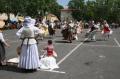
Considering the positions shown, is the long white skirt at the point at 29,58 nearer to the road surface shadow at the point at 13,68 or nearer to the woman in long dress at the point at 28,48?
the woman in long dress at the point at 28,48

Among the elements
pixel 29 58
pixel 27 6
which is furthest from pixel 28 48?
pixel 27 6

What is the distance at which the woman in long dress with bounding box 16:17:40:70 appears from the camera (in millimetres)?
12336

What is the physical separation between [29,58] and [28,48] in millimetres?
350

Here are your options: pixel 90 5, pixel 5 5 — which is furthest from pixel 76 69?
pixel 90 5

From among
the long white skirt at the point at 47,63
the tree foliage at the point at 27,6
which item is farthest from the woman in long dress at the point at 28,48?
the tree foliage at the point at 27,6

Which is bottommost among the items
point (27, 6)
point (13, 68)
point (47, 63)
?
point (27, 6)

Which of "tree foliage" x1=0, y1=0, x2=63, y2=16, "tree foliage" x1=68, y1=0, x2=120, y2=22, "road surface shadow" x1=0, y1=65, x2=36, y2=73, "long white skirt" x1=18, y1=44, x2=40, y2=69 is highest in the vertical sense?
"long white skirt" x1=18, y1=44, x2=40, y2=69

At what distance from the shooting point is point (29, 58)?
12312mm

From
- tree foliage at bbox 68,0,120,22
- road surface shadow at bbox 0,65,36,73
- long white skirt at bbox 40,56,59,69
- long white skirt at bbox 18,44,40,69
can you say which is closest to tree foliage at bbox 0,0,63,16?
tree foliage at bbox 68,0,120,22

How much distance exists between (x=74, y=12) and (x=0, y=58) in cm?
14857

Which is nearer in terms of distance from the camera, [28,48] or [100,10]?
[28,48]

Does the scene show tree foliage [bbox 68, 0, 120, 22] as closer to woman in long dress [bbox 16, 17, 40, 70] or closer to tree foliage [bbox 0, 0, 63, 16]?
tree foliage [bbox 0, 0, 63, 16]

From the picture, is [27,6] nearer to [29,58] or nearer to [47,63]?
[47,63]

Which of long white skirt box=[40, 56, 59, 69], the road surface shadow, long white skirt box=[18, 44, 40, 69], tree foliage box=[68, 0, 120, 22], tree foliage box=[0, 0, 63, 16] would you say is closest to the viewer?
long white skirt box=[18, 44, 40, 69]
